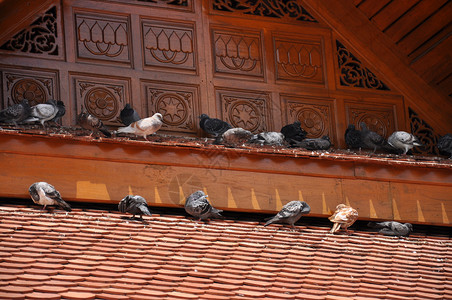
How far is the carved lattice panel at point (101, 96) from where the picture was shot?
8391mm

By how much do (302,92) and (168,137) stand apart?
78.2 inches

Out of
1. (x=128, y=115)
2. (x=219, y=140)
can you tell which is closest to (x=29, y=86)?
(x=128, y=115)

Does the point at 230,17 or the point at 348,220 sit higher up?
the point at 230,17

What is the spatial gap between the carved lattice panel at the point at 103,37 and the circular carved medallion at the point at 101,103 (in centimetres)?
37

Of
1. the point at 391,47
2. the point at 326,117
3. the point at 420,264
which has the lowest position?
the point at 420,264

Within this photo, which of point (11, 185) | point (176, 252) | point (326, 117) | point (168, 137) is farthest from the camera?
point (326, 117)

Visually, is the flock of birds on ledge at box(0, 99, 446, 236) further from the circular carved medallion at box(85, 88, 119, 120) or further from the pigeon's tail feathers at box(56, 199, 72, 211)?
the circular carved medallion at box(85, 88, 119, 120)

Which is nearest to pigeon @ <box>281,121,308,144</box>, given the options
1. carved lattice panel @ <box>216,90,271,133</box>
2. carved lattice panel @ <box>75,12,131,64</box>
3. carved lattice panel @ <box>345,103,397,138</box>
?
carved lattice panel @ <box>216,90,271,133</box>

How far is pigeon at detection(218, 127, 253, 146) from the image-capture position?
7762 millimetres

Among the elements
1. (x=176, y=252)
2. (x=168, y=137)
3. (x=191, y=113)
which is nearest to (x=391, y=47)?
(x=191, y=113)

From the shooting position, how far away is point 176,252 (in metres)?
6.34

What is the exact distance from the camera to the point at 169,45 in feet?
29.4

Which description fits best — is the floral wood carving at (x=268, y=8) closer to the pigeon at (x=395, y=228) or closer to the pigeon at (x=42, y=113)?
the pigeon at (x=42, y=113)

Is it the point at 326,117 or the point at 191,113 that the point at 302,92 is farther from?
the point at 191,113
